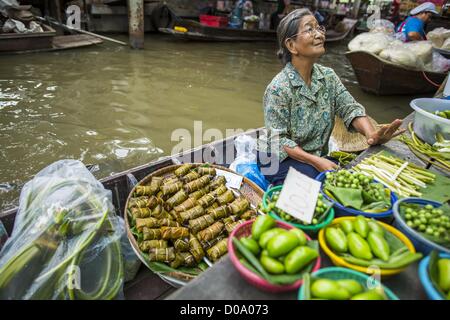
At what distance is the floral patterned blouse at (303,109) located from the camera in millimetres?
2596

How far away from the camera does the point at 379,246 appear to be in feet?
3.80

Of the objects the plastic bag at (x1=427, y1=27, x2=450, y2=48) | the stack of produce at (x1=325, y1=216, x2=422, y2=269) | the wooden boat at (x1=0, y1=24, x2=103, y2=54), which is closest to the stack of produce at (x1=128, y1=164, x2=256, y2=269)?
the stack of produce at (x1=325, y1=216, x2=422, y2=269)

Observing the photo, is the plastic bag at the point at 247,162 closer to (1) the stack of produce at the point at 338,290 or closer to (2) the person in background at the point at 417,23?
(1) the stack of produce at the point at 338,290

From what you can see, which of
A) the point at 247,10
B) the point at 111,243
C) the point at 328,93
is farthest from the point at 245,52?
the point at 111,243

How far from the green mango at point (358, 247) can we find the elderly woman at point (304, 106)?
1.25 m

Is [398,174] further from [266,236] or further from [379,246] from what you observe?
[266,236]

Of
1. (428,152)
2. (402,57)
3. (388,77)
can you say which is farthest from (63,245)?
(388,77)

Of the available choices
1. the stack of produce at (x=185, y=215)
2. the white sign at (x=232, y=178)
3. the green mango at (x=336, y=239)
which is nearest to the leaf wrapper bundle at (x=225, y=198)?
the stack of produce at (x=185, y=215)

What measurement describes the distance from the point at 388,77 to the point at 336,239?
23.1 ft

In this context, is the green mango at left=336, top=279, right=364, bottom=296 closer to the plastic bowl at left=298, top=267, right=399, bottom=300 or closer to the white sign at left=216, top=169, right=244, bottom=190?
the plastic bowl at left=298, top=267, right=399, bottom=300

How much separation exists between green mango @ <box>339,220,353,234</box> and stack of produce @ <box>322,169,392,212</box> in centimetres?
20
